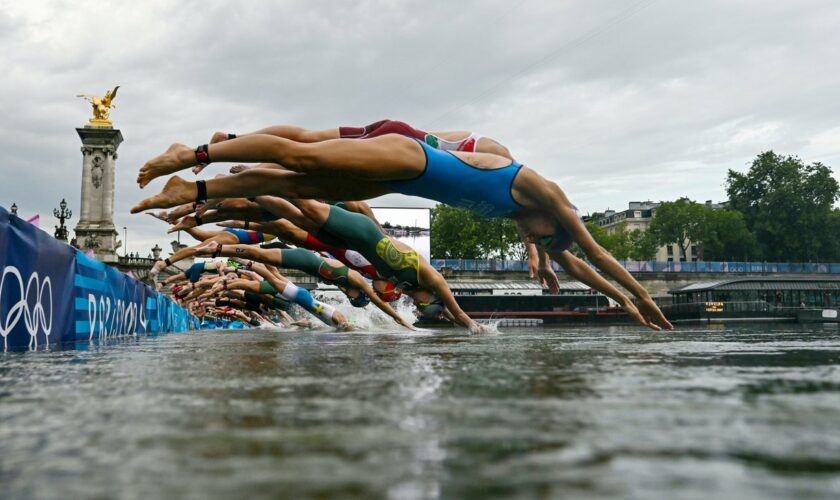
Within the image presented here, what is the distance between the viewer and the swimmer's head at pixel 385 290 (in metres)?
11.9

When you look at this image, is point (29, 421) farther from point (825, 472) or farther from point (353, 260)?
point (353, 260)

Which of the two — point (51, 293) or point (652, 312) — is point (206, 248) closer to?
point (51, 293)

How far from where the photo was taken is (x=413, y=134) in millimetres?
6641

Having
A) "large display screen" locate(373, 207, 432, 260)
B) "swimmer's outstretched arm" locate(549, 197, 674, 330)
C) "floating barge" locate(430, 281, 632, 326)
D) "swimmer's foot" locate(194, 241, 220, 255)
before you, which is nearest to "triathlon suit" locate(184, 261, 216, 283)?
"swimmer's foot" locate(194, 241, 220, 255)

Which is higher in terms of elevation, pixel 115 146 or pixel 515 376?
pixel 115 146

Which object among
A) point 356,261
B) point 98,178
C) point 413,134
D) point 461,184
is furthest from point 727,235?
point 461,184

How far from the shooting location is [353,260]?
40.2 ft

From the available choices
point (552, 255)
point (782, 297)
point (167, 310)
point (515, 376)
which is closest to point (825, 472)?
point (515, 376)

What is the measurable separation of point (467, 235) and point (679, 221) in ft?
77.5

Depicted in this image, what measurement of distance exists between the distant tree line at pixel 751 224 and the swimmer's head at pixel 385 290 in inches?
2426

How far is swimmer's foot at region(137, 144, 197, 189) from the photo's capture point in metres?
4.86

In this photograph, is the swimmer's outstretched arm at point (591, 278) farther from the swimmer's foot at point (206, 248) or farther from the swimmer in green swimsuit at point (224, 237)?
the swimmer's foot at point (206, 248)

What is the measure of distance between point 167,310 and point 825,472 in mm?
17539

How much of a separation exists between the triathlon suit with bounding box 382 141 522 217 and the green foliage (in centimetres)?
6792
